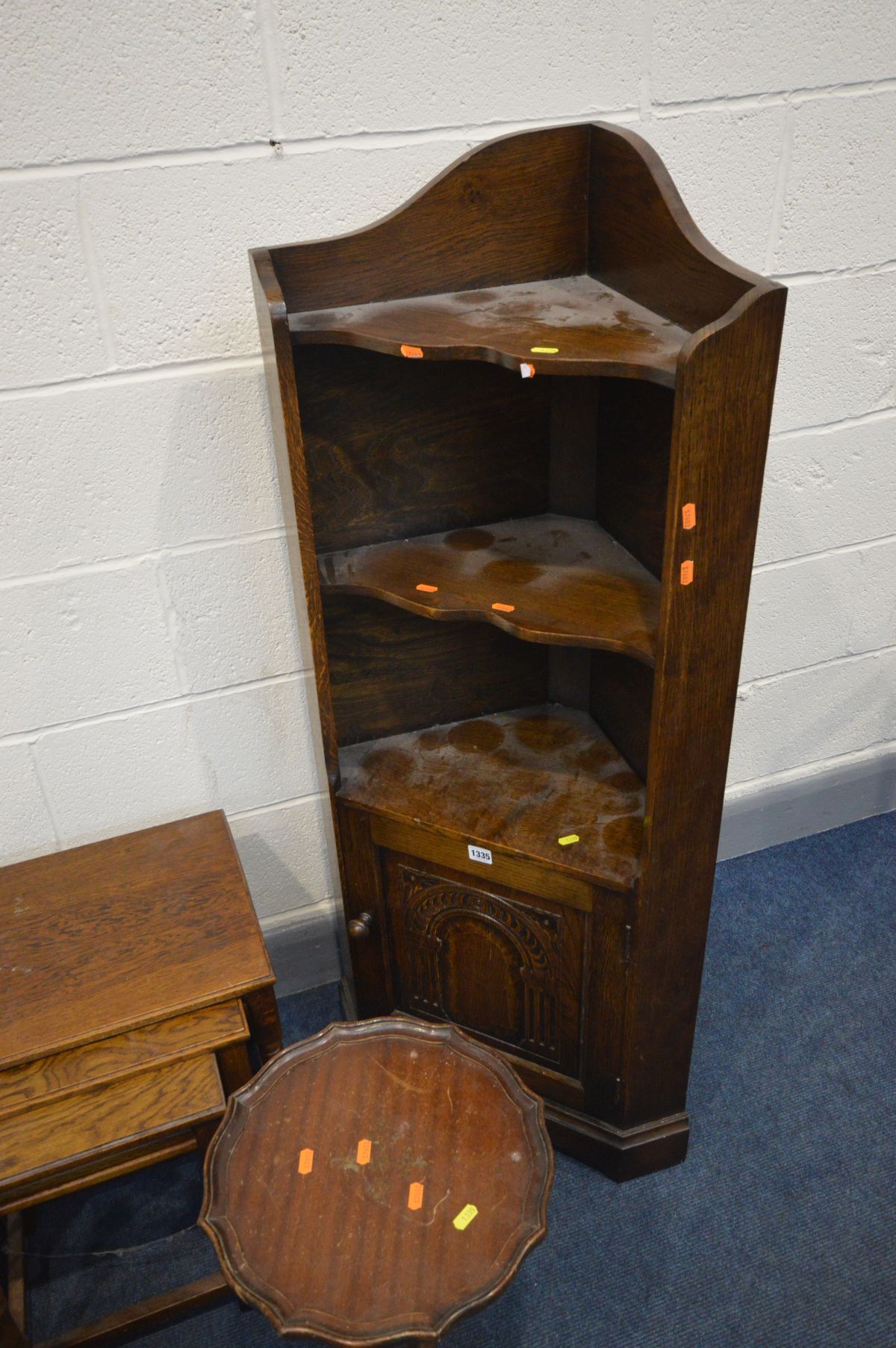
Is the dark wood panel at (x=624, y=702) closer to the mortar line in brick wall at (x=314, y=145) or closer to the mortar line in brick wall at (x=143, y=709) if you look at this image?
the mortar line in brick wall at (x=143, y=709)

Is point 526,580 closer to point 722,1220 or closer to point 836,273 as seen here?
point 836,273

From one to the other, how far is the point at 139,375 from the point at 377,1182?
3.86 ft

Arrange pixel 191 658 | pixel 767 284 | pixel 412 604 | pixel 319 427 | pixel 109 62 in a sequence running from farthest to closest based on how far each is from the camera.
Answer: pixel 191 658, pixel 319 427, pixel 412 604, pixel 109 62, pixel 767 284

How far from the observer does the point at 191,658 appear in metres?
→ 1.81

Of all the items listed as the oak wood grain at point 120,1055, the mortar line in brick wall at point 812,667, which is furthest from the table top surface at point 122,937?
the mortar line in brick wall at point 812,667

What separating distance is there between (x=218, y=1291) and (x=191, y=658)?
103 cm

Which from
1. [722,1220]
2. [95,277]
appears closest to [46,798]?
[95,277]

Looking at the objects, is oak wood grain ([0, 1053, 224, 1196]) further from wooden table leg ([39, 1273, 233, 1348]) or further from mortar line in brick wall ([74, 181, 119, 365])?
mortar line in brick wall ([74, 181, 119, 365])

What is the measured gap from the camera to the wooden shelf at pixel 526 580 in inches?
55.6

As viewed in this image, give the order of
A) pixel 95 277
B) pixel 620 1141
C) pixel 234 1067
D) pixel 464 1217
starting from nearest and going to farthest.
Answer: pixel 464 1217 < pixel 95 277 < pixel 234 1067 < pixel 620 1141

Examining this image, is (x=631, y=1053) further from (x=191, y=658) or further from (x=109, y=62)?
(x=109, y=62)

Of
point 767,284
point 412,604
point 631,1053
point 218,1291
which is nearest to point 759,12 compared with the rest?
point 767,284

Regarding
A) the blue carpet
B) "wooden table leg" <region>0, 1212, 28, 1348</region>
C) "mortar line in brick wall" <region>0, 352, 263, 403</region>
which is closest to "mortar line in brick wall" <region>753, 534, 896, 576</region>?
the blue carpet

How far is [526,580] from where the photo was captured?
5.06 feet
